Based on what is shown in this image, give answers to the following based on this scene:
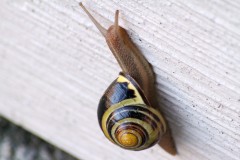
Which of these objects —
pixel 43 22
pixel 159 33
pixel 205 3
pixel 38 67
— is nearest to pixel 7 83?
pixel 38 67

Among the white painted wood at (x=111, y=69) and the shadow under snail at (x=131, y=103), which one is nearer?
the white painted wood at (x=111, y=69)

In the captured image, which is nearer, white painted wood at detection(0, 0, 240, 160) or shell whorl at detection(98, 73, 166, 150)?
white painted wood at detection(0, 0, 240, 160)

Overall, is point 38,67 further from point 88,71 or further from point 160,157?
point 160,157
